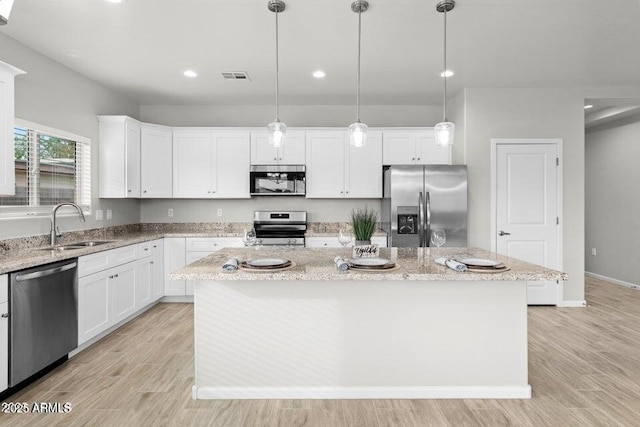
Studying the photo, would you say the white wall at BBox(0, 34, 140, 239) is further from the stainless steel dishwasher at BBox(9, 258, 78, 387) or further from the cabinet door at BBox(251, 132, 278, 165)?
the cabinet door at BBox(251, 132, 278, 165)

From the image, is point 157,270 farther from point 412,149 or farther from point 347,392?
point 412,149

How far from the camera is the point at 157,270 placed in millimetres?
4320

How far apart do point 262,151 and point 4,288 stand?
3121mm

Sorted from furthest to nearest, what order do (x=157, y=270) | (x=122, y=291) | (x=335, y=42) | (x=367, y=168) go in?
(x=367, y=168)
(x=157, y=270)
(x=122, y=291)
(x=335, y=42)

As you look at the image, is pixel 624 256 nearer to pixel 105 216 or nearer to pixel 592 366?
pixel 592 366

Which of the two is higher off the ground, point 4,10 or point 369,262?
point 4,10

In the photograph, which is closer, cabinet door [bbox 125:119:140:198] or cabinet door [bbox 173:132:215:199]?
cabinet door [bbox 125:119:140:198]

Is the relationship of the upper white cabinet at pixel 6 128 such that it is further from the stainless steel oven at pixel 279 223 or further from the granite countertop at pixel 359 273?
the stainless steel oven at pixel 279 223

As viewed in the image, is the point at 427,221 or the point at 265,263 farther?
the point at 427,221

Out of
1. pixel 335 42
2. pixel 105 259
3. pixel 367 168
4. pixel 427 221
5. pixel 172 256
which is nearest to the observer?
pixel 335 42

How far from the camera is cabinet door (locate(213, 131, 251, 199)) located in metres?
4.81

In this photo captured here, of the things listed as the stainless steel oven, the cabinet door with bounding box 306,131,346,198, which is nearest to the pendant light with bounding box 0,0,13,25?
the cabinet door with bounding box 306,131,346,198

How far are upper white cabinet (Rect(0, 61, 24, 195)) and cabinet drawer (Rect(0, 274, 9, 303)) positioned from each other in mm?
637

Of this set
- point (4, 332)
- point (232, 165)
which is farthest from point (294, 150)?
point (4, 332)
